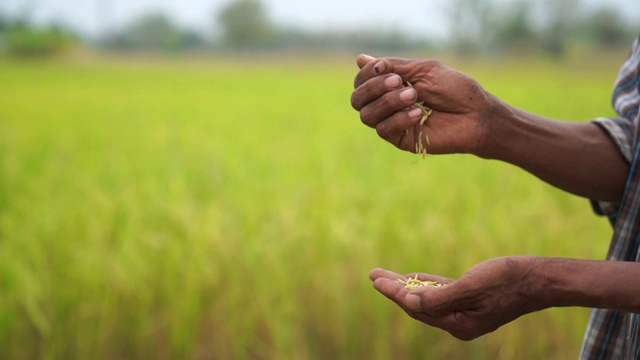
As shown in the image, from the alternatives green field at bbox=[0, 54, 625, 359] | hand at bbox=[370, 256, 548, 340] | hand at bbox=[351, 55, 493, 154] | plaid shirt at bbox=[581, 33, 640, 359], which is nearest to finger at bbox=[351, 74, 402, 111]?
hand at bbox=[351, 55, 493, 154]

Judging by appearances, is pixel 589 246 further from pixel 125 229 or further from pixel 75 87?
pixel 75 87

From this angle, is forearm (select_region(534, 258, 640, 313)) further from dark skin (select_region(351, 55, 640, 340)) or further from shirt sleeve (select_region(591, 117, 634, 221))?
shirt sleeve (select_region(591, 117, 634, 221))

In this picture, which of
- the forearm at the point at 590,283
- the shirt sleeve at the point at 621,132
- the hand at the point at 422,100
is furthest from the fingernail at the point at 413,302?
the shirt sleeve at the point at 621,132

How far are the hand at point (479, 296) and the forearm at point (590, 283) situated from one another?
0.05 feet

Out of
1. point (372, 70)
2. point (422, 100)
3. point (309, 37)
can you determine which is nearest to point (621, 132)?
point (422, 100)

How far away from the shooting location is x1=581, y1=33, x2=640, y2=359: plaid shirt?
1188mm

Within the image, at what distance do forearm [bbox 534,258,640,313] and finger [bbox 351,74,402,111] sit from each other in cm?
34

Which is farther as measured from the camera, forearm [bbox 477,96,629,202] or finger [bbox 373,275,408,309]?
forearm [bbox 477,96,629,202]

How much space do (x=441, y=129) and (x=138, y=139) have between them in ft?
10.7

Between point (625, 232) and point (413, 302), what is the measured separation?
0.45 m

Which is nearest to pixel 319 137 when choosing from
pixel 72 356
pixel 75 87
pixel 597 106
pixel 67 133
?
pixel 67 133

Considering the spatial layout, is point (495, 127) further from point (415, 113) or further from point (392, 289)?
point (392, 289)

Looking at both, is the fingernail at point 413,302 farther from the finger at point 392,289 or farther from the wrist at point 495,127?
the wrist at point 495,127

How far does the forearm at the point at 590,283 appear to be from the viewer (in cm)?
96
